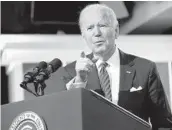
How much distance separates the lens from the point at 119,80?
185cm

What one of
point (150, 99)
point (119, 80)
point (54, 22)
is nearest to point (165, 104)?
point (150, 99)

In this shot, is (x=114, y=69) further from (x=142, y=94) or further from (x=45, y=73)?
(x=45, y=73)

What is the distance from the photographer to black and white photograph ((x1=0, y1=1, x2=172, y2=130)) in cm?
143

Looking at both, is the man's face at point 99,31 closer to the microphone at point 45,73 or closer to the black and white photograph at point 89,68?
the black and white photograph at point 89,68

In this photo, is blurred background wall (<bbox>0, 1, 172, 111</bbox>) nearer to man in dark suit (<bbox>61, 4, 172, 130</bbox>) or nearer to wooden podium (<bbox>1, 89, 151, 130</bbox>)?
man in dark suit (<bbox>61, 4, 172, 130</bbox>)

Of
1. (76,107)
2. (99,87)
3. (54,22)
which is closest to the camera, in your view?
(76,107)

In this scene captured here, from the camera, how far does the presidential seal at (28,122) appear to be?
1439 millimetres

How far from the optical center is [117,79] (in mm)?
1875

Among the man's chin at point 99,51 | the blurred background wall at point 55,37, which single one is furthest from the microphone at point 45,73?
the blurred background wall at point 55,37

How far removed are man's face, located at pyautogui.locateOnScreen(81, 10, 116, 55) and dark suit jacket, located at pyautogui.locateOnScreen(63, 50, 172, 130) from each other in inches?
3.2

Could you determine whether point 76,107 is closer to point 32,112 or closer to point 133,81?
point 32,112

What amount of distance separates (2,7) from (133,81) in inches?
69.3

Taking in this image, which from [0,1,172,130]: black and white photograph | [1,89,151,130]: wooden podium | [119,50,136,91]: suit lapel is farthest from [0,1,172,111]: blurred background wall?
[1,89,151,130]: wooden podium

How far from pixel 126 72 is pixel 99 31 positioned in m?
0.21
